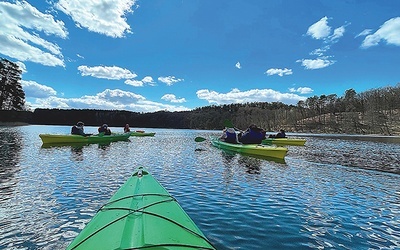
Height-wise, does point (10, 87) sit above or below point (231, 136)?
above

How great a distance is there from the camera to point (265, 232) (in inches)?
242

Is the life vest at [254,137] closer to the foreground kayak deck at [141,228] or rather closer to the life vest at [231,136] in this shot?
the life vest at [231,136]

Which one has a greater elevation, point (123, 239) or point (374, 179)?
point (123, 239)

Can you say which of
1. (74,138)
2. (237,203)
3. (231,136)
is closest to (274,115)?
(231,136)

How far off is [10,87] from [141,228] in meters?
90.9

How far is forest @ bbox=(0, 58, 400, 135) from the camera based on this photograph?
7631cm

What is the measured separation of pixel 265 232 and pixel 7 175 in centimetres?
1202

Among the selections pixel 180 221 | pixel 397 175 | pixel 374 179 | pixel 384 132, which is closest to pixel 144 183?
pixel 180 221

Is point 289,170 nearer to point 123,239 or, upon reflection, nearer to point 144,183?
point 144,183

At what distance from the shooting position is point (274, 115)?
132 meters

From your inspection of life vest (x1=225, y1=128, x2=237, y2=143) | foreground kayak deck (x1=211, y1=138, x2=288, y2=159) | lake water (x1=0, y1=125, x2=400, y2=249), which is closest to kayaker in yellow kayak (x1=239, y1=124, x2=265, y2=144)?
foreground kayak deck (x1=211, y1=138, x2=288, y2=159)

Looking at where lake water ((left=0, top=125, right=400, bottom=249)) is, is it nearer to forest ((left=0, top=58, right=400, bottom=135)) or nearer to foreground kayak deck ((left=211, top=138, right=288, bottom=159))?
foreground kayak deck ((left=211, top=138, right=288, bottom=159))

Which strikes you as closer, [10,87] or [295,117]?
[10,87]

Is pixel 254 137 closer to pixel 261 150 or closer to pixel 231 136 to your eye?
pixel 261 150
